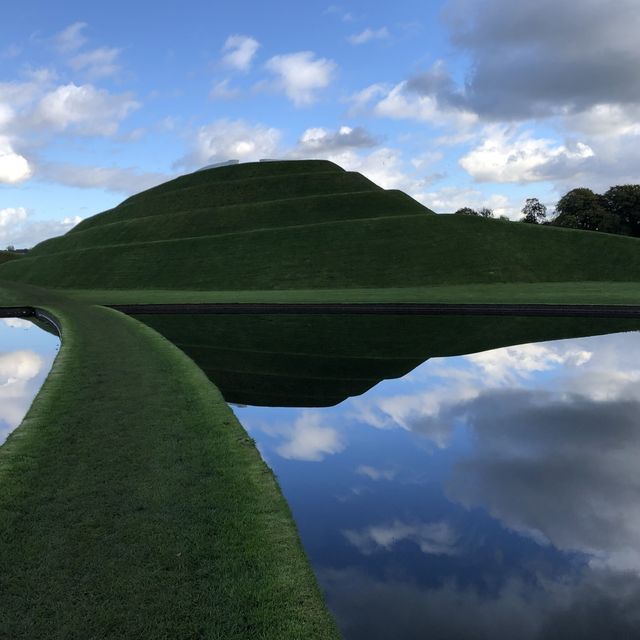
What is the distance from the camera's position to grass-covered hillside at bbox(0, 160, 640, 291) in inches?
2933

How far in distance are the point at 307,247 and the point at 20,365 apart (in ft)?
211

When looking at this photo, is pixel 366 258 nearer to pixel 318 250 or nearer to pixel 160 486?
pixel 318 250

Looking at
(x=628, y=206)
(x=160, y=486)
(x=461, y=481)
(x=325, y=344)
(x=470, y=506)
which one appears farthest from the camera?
(x=628, y=206)

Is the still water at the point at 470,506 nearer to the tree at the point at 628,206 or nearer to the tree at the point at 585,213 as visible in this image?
the tree at the point at 585,213

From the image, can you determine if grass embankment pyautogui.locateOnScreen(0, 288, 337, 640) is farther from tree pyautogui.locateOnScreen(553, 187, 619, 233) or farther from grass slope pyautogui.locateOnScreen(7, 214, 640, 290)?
tree pyautogui.locateOnScreen(553, 187, 619, 233)

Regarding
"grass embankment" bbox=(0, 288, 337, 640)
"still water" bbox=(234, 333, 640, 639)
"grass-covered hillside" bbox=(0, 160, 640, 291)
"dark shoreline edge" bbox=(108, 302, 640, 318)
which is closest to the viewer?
"grass embankment" bbox=(0, 288, 337, 640)

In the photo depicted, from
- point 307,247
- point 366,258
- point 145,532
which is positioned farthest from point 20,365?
point 307,247

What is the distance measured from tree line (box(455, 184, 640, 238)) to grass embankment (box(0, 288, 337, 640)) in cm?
13062

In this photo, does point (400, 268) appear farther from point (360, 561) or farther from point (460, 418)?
point (360, 561)

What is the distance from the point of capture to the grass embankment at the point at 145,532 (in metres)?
5.81

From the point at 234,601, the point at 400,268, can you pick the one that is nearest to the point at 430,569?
the point at 234,601

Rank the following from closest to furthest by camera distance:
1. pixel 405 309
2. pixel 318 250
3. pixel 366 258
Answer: pixel 405 309 < pixel 366 258 < pixel 318 250

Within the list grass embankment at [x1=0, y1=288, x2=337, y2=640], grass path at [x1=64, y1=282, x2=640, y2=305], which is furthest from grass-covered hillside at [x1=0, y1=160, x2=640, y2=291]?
grass embankment at [x1=0, y1=288, x2=337, y2=640]

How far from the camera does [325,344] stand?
26859mm
